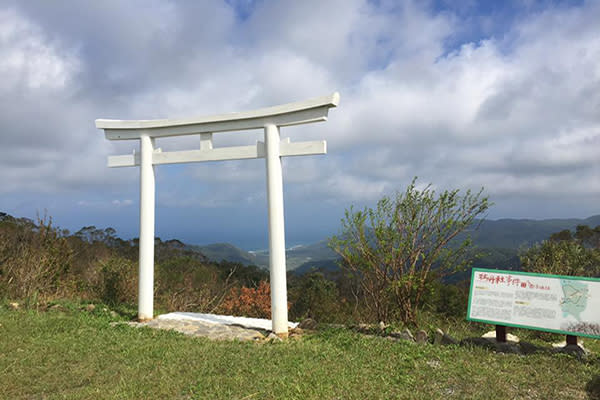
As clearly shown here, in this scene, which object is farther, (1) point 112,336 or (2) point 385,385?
(1) point 112,336

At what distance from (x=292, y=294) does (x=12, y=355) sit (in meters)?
9.19

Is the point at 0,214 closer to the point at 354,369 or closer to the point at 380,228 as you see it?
the point at 380,228

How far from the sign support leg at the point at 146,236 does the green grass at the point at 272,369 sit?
1159mm

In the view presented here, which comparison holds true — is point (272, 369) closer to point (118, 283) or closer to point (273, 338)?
point (273, 338)

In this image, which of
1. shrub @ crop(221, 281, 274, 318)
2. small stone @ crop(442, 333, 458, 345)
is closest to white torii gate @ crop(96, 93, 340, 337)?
small stone @ crop(442, 333, 458, 345)

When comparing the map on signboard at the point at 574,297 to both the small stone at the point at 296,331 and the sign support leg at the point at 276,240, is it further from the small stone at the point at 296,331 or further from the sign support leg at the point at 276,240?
the sign support leg at the point at 276,240

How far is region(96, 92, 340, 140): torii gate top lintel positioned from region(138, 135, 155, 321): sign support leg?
1.76 feet

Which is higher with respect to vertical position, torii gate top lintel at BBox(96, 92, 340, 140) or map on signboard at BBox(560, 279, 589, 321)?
torii gate top lintel at BBox(96, 92, 340, 140)

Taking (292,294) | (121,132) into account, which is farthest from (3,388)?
(292,294)

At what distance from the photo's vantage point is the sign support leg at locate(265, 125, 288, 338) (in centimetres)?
593

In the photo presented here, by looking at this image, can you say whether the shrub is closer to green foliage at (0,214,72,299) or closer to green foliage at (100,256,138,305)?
green foliage at (100,256,138,305)

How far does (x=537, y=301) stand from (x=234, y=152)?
4198 mm

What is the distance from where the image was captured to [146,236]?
6.96 metres

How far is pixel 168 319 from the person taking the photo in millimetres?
6922
